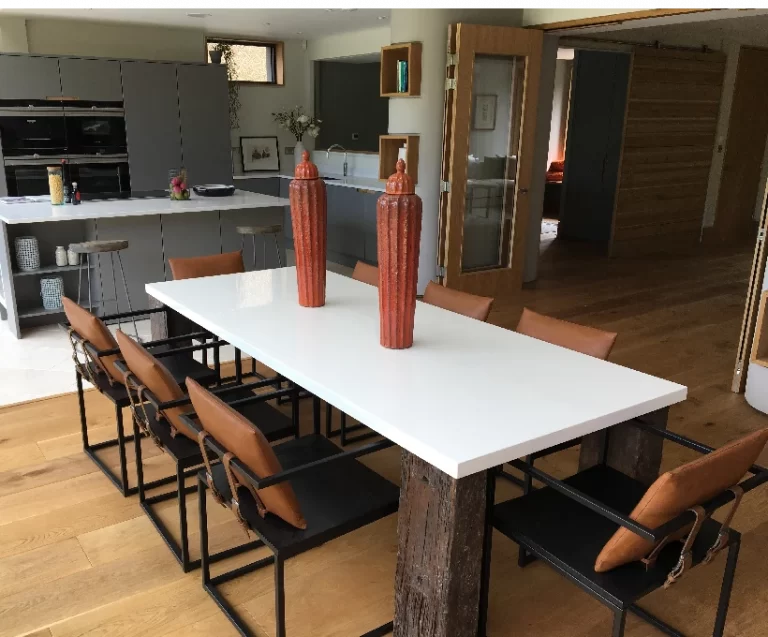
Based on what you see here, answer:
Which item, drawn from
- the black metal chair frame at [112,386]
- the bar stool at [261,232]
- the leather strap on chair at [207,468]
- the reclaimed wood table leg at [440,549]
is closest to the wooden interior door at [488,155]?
the bar stool at [261,232]

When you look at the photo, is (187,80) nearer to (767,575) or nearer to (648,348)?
(648,348)

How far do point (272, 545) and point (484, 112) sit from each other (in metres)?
4.80

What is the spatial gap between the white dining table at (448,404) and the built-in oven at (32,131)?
5464 mm

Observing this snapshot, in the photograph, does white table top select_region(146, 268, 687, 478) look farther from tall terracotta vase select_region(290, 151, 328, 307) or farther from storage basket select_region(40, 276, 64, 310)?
storage basket select_region(40, 276, 64, 310)

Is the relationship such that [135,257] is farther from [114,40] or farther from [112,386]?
[114,40]

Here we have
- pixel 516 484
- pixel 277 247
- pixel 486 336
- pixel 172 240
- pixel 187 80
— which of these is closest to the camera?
pixel 486 336

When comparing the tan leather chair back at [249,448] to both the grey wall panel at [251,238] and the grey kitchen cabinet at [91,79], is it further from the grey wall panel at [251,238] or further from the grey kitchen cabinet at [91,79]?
the grey kitchen cabinet at [91,79]

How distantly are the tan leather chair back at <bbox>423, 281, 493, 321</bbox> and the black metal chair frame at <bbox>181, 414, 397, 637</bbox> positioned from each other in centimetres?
90

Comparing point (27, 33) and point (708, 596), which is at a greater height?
point (27, 33)

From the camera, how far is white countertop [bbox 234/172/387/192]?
22.7ft

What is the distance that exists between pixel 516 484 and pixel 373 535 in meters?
0.73

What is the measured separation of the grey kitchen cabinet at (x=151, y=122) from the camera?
7.37 m

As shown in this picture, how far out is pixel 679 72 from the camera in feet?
25.8

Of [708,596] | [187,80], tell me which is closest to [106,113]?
[187,80]
